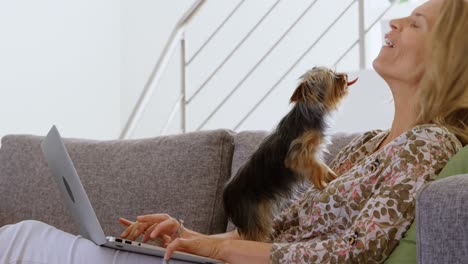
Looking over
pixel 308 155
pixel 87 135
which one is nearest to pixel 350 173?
pixel 308 155

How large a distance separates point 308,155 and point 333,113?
0.14m

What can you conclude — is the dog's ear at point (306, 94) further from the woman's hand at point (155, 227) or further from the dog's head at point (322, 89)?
the woman's hand at point (155, 227)

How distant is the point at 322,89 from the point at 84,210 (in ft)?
2.11

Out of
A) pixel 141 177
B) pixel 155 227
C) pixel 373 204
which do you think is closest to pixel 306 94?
pixel 373 204

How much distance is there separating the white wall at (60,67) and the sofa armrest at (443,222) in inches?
163

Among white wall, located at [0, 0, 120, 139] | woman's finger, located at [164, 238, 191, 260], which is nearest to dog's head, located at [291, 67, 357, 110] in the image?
woman's finger, located at [164, 238, 191, 260]

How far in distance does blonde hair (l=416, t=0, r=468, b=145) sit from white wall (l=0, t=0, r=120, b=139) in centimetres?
378

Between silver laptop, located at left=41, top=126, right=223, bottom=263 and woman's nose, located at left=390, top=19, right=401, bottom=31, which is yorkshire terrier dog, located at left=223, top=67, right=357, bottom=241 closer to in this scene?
woman's nose, located at left=390, top=19, right=401, bottom=31

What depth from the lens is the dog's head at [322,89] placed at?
1777 mm

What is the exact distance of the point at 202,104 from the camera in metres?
5.32

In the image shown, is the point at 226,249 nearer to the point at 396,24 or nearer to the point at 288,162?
the point at 288,162

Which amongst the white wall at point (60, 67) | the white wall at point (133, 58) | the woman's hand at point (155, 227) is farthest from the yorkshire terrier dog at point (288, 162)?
the white wall at point (60, 67)

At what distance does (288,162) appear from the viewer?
1786 millimetres

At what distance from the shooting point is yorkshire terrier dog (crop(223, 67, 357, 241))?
1773 millimetres
